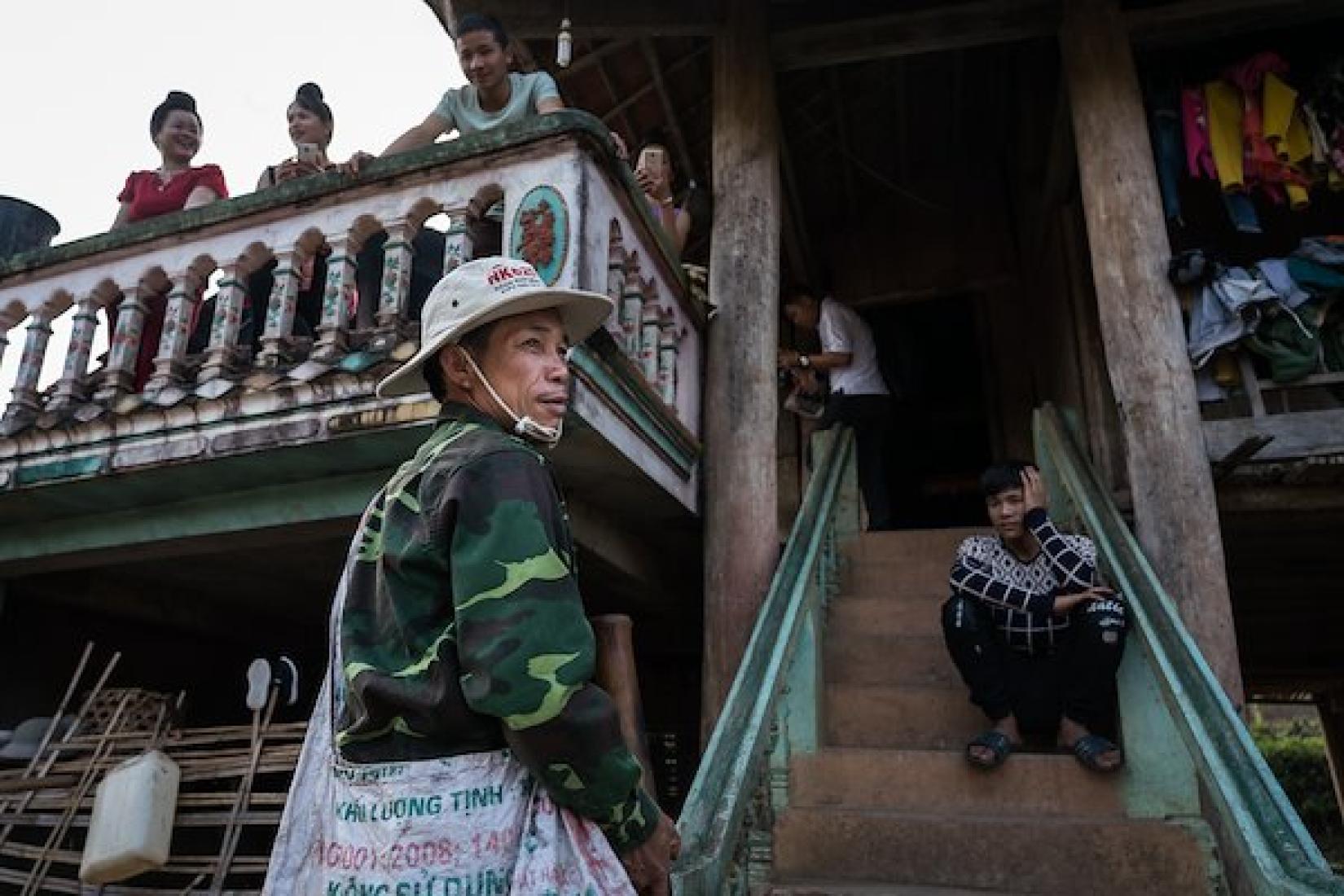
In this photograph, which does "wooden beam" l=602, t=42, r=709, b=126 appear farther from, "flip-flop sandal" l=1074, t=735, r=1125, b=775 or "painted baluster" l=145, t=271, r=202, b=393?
"flip-flop sandal" l=1074, t=735, r=1125, b=775

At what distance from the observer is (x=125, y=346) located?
4.12 m

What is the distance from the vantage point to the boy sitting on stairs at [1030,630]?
344cm

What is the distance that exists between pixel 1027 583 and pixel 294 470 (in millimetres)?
3120

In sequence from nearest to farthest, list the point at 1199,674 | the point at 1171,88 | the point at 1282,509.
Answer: the point at 1199,674, the point at 1282,509, the point at 1171,88

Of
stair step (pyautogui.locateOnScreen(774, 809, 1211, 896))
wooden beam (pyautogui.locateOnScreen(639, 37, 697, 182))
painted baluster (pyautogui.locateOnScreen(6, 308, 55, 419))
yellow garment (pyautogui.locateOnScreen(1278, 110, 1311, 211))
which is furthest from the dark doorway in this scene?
painted baluster (pyautogui.locateOnScreen(6, 308, 55, 419))

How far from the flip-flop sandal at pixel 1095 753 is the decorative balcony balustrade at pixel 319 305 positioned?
196 cm

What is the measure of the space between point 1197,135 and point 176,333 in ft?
17.7

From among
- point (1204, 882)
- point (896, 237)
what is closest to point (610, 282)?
point (1204, 882)

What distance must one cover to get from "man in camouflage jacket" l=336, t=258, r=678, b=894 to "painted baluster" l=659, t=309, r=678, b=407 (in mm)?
2564

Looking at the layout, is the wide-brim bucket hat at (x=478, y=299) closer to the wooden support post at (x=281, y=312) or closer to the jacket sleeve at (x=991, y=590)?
the wooden support post at (x=281, y=312)

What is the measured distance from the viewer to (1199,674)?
9.42 ft

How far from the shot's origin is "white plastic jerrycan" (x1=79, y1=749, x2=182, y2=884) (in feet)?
12.0

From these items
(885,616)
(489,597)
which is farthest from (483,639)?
(885,616)

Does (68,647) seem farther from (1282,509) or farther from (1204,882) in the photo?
(1282,509)
